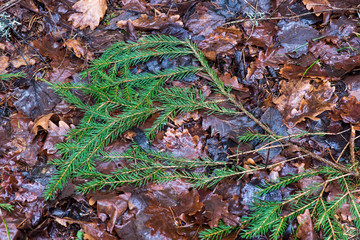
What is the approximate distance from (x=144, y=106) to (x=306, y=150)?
59.6 inches

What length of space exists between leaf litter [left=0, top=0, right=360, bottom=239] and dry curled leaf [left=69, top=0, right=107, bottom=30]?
0.5 inches

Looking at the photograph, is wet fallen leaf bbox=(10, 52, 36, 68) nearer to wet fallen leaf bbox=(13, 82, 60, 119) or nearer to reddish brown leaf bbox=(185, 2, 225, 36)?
wet fallen leaf bbox=(13, 82, 60, 119)

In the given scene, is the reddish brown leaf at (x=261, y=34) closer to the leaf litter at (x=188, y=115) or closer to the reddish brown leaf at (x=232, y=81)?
the leaf litter at (x=188, y=115)

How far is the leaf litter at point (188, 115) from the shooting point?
221 centimetres

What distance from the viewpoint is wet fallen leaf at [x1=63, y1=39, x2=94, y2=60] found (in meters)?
2.93

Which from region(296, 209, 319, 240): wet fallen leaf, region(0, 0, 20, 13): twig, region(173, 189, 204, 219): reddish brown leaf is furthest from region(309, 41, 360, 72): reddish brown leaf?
region(0, 0, 20, 13): twig

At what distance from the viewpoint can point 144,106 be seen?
7.90 feet

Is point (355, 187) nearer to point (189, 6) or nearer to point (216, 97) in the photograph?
point (216, 97)

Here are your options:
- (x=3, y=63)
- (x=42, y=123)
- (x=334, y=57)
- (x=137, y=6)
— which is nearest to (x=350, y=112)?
(x=334, y=57)

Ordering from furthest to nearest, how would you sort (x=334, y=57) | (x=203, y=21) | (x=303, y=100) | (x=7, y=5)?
(x=7, y=5), (x=203, y=21), (x=334, y=57), (x=303, y=100)

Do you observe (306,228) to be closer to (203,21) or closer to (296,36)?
(296,36)

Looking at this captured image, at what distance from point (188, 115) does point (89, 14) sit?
1.84 metres

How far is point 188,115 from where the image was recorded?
2.55 meters

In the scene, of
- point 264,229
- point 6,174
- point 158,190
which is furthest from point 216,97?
point 6,174
